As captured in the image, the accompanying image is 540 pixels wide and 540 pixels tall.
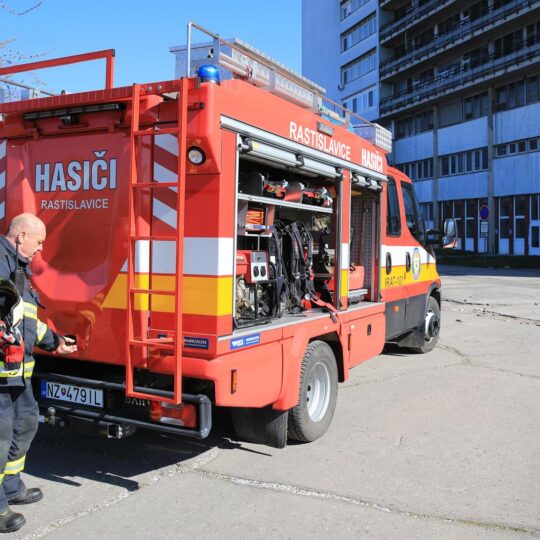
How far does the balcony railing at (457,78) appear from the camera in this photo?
34.7 metres

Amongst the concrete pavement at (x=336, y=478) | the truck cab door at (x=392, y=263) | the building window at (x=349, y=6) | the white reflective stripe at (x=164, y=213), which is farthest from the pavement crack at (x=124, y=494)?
the building window at (x=349, y=6)

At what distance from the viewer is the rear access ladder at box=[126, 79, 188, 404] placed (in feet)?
12.0

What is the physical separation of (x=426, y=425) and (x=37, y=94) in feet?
14.6

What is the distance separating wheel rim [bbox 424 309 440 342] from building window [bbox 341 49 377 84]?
145 ft

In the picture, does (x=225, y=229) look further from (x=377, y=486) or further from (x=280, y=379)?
(x=377, y=486)

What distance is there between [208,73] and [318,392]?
2.83 metres

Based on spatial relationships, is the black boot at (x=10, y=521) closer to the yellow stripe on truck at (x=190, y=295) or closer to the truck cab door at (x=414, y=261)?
the yellow stripe on truck at (x=190, y=295)

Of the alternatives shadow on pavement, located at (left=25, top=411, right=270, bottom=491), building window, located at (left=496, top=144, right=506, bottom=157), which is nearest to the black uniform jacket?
shadow on pavement, located at (left=25, top=411, right=270, bottom=491)

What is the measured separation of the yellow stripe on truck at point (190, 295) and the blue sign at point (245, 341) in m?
0.19

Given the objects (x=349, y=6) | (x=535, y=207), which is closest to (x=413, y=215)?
(x=535, y=207)

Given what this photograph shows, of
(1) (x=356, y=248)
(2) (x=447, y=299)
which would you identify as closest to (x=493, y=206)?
(2) (x=447, y=299)

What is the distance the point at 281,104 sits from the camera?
4.59 m

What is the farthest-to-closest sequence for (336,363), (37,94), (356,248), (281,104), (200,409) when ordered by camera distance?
(356,248), (336,363), (37,94), (281,104), (200,409)

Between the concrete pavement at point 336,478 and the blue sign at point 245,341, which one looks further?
the blue sign at point 245,341
